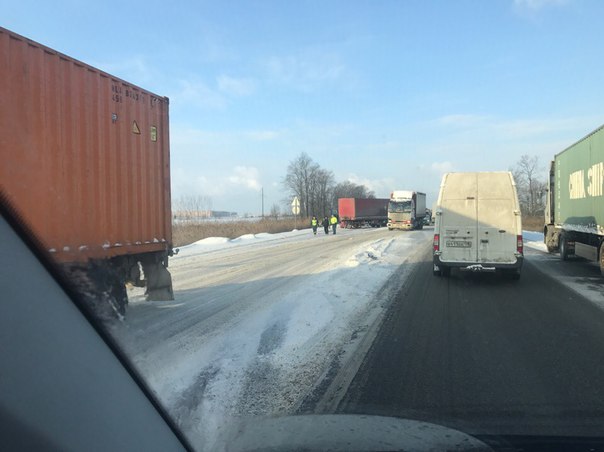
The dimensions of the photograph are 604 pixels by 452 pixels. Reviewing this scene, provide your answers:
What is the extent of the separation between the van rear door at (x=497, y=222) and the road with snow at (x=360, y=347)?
0.75m

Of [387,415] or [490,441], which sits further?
[387,415]

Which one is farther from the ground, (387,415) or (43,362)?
(43,362)

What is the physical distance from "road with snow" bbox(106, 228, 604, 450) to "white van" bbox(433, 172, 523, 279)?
0.63m

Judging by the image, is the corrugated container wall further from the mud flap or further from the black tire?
the black tire

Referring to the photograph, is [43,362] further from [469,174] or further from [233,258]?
[233,258]

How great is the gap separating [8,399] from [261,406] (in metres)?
2.70

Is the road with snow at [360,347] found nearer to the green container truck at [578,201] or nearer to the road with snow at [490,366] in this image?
the road with snow at [490,366]

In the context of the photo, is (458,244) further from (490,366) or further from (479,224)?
(490,366)

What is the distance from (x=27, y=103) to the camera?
Result: 6117 mm

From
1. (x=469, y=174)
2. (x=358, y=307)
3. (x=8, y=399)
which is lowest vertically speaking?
(x=358, y=307)

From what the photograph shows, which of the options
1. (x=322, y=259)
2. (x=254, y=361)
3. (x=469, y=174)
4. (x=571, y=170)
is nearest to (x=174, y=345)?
(x=254, y=361)

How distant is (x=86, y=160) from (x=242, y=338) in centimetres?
339

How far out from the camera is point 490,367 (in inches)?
211

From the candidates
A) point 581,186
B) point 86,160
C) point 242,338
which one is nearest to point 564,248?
point 581,186
